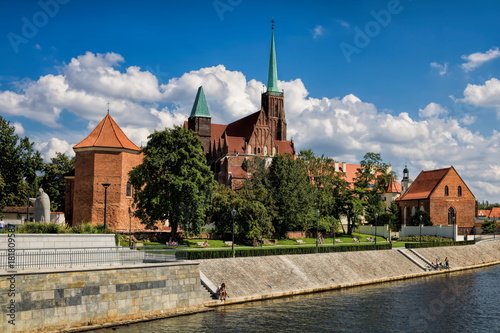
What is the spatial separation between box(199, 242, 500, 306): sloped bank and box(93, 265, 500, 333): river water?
1.34m

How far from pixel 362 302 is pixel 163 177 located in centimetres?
2236

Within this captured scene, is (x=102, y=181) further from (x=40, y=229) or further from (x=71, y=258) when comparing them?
(x=71, y=258)

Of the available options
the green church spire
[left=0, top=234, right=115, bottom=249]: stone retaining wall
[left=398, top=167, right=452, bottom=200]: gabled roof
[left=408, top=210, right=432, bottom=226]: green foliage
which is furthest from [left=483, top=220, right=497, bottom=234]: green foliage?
[left=0, top=234, right=115, bottom=249]: stone retaining wall

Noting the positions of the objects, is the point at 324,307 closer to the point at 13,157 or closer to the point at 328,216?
the point at 328,216

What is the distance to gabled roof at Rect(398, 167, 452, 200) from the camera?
85.6 m

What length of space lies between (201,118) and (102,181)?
1667 inches

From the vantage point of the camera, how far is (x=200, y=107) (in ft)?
319

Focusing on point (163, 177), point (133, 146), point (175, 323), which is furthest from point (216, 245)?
point (175, 323)

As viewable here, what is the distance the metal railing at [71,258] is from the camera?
78.3ft

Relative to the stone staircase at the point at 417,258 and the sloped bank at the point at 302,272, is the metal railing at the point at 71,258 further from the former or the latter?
the stone staircase at the point at 417,258

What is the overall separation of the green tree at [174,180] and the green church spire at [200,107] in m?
49.0

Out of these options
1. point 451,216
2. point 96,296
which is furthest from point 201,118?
point 96,296

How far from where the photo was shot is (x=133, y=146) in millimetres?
59594


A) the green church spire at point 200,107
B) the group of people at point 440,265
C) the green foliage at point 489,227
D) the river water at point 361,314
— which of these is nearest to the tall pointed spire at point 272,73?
the green church spire at point 200,107
